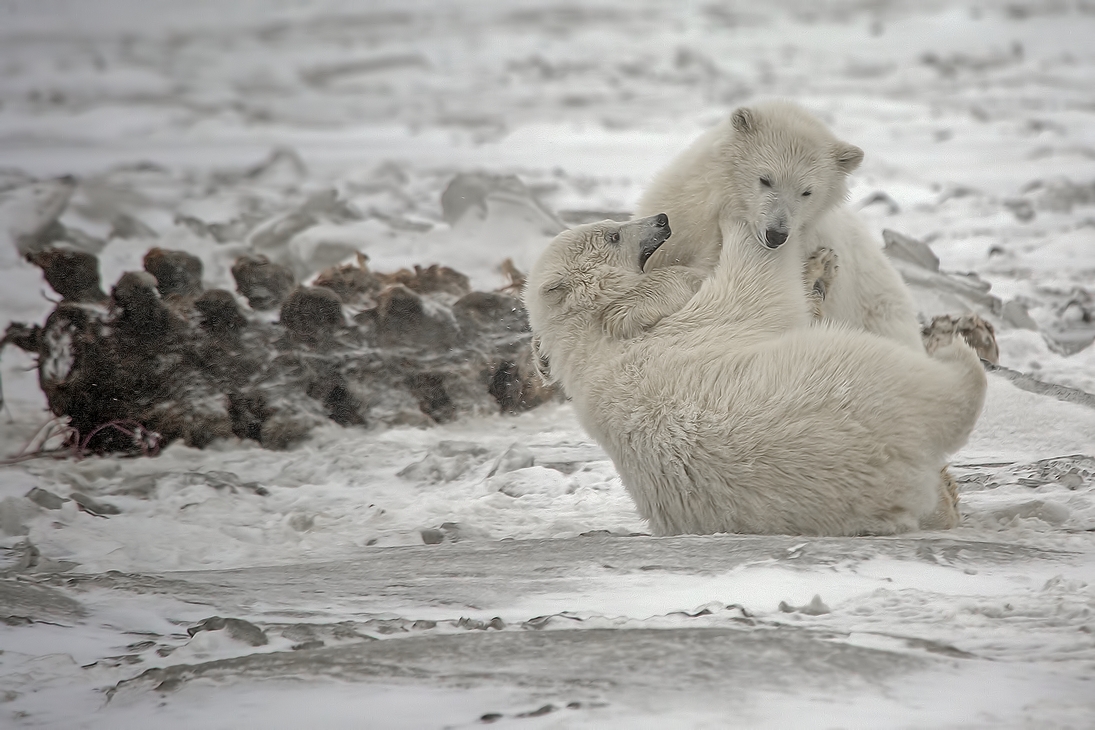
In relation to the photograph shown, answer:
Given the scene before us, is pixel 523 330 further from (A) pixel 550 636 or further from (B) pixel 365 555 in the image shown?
(A) pixel 550 636

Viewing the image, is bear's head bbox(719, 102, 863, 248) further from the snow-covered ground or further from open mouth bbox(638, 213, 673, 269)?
the snow-covered ground

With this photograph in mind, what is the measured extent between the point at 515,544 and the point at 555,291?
2.93 feet

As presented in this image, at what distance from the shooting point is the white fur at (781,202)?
3.79 m

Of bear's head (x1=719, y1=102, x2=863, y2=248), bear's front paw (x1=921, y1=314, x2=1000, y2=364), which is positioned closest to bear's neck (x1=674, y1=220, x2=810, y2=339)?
bear's head (x1=719, y1=102, x2=863, y2=248)

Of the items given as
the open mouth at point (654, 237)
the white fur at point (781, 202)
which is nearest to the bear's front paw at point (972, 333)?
the white fur at point (781, 202)

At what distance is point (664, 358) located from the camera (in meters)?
3.42

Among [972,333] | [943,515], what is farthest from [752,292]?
[972,333]

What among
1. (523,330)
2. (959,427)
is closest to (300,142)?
(523,330)

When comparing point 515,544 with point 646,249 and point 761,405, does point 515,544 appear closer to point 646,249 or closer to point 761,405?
point 761,405

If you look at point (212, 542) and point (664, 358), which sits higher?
point (664, 358)

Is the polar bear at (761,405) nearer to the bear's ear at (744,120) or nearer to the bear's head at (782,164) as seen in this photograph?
the bear's head at (782,164)

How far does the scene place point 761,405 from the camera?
3219 millimetres

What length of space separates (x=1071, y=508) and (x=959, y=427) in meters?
0.63

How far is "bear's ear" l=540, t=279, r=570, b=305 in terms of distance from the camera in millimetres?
3732
